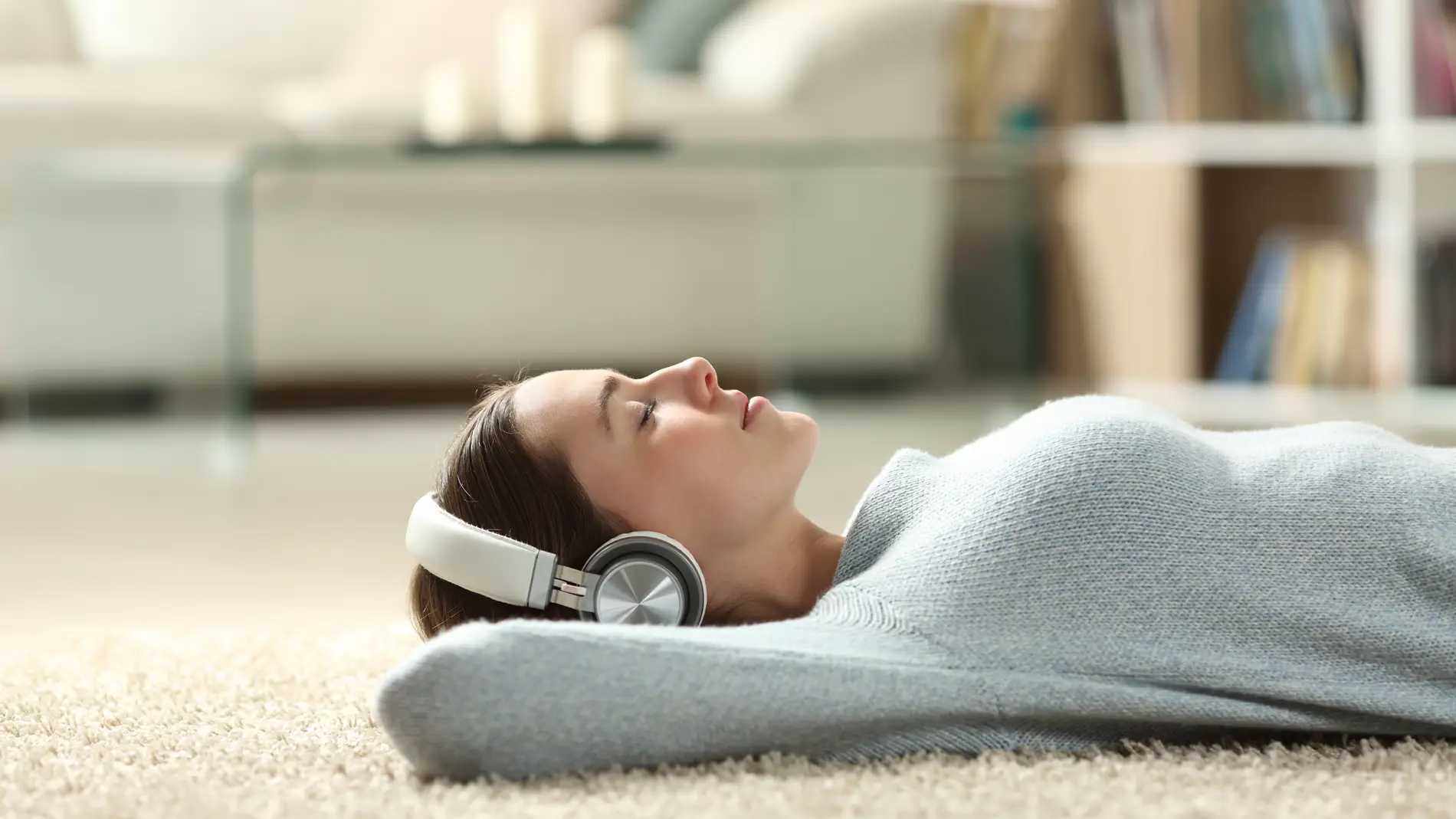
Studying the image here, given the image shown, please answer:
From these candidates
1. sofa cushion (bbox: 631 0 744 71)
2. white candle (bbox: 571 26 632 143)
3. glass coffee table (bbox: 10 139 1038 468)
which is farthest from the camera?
sofa cushion (bbox: 631 0 744 71)

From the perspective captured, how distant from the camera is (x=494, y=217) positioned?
3162 millimetres

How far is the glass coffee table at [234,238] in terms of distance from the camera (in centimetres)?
274

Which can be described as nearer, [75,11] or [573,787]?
[573,787]

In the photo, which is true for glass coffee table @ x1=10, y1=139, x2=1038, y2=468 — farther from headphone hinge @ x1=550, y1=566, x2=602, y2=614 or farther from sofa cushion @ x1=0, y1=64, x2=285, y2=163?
headphone hinge @ x1=550, y1=566, x2=602, y2=614

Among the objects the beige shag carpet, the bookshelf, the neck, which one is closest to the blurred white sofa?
the bookshelf

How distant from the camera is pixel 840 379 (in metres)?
2.76

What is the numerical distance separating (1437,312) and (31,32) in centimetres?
288

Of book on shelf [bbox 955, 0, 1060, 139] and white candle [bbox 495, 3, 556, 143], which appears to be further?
book on shelf [bbox 955, 0, 1060, 139]

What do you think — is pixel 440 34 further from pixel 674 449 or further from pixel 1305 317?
pixel 674 449

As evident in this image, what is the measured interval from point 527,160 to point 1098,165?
1.12 m

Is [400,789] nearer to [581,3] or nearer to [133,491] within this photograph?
[133,491]

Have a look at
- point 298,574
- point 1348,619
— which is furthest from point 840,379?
point 1348,619

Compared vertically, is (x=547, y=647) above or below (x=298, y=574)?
above

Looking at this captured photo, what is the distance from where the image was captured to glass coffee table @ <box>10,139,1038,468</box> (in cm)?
274
